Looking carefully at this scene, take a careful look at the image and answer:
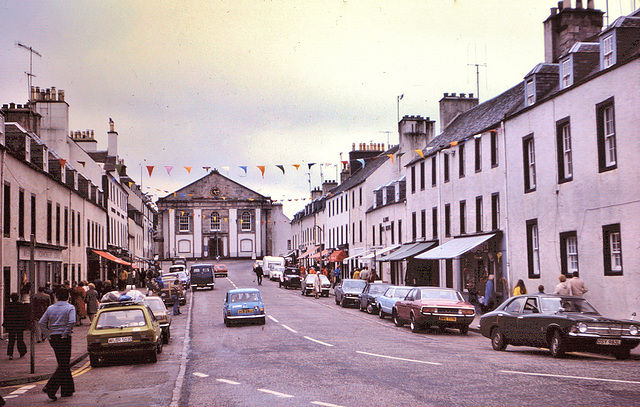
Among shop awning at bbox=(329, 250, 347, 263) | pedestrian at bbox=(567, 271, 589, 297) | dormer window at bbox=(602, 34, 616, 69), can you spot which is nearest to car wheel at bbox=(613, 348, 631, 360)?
pedestrian at bbox=(567, 271, 589, 297)

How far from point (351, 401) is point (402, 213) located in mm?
37723

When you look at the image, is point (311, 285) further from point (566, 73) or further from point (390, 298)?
point (566, 73)

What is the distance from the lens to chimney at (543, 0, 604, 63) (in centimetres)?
2891

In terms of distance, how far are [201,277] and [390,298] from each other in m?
27.4

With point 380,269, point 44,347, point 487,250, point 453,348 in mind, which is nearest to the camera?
point 453,348

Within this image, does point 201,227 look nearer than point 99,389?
No

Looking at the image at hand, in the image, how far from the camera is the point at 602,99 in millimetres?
22328

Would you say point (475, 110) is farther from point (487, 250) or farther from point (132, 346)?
point (132, 346)

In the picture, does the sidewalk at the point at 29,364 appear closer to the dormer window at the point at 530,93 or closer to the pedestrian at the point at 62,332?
the pedestrian at the point at 62,332

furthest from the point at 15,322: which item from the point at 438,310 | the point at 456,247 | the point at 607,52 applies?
the point at 456,247

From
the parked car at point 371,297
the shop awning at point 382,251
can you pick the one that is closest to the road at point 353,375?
the parked car at point 371,297

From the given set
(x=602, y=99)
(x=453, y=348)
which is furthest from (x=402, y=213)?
(x=453, y=348)

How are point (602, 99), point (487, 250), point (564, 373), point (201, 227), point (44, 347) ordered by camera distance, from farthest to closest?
1. point (201, 227)
2. point (487, 250)
3. point (602, 99)
4. point (44, 347)
5. point (564, 373)

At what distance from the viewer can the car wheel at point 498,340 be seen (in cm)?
1767
